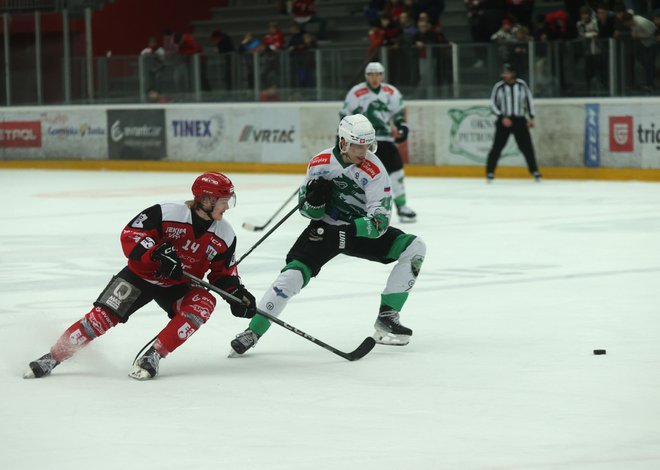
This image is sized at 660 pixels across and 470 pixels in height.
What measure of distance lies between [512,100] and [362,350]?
1125 centimetres

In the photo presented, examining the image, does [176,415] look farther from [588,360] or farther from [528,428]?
[588,360]

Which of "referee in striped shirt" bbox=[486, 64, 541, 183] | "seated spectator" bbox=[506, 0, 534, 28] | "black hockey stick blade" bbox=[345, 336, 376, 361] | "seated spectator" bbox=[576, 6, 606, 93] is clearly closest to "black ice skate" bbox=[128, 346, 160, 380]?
"black hockey stick blade" bbox=[345, 336, 376, 361]

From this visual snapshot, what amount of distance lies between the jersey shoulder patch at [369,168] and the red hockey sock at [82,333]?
4.90 ft

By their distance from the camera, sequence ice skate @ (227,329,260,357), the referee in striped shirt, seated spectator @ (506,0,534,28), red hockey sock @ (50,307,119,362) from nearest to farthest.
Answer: red hockey sock @ (50,307,119,362) < ice skate @ (227,329,260,357) < the referee in striped shirt < seated spectator @ (506,0,534,28)

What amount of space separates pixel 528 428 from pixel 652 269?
4865 mm

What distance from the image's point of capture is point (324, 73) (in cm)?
1986

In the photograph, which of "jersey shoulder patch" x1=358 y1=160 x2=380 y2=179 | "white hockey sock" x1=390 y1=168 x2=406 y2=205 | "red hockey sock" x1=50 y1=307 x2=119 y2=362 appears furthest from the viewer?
"white hockey sock" x1=390 y1=168 x2=406 y2=205

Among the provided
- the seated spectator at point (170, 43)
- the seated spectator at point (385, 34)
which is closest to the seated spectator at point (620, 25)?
the seated spectator at point (385, 34)

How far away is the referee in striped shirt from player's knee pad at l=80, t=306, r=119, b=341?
11.7 meters

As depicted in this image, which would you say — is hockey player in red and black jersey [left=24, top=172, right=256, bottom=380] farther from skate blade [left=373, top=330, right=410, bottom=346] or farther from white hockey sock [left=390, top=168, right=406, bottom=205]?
white hockey sock [left=390, top=168, right=406, bottom=205]

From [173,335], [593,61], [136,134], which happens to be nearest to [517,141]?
[593,61]

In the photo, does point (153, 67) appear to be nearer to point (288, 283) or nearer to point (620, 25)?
point (620, 25)

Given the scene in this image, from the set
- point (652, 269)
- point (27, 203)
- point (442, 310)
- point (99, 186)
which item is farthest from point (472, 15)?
point (442, 310)

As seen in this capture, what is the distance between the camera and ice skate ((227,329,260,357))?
6.46 meters
